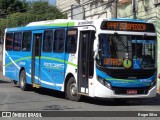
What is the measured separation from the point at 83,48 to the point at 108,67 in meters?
1.33

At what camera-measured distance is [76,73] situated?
1578 centimetres

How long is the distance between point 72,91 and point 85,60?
1.47m

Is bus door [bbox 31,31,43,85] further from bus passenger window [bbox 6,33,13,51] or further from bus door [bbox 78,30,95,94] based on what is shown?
bus door [bbox 78,30,95,94]

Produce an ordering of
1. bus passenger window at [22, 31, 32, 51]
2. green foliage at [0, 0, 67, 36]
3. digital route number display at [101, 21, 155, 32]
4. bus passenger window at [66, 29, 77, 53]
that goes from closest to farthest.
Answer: digital route number display at [101, 21, 155, 32] < bus passenger window at [66, 29, 77, 53] < bus passenger window at [22, 31, 32, 51] < green foliage at [0, 0, 67, 36]

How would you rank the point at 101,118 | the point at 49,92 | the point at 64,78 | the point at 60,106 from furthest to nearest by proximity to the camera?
the point at 49,92, the point at 64,78, the point at 60,106, the point at 101,118

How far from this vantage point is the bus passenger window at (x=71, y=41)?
52.9ft

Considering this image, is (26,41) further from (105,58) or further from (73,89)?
(105,58)

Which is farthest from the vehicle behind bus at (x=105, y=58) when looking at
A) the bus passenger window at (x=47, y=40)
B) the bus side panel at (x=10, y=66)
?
the bus side panel at (x=10, y=66)

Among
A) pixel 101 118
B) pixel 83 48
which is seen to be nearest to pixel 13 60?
pixel 83 48

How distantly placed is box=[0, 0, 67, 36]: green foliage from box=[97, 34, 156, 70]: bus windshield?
120 ft

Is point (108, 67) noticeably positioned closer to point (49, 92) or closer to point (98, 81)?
point (98, 81)

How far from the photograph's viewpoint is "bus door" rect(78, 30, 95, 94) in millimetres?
15070

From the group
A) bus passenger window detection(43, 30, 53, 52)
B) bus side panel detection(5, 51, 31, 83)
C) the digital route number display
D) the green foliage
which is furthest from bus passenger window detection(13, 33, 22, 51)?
the green foliage

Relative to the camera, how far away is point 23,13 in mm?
60562
